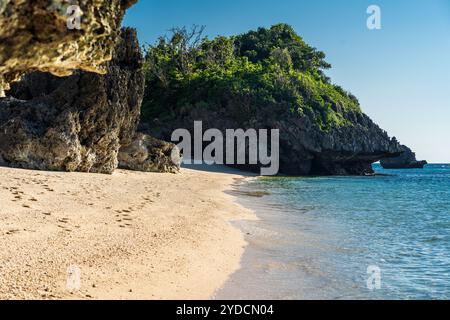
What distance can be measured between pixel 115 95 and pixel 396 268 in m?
21.7

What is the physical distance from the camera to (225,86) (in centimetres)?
5781

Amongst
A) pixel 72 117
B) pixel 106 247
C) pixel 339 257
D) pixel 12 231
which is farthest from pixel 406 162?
pixel 12 231

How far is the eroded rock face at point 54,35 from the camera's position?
146 inches

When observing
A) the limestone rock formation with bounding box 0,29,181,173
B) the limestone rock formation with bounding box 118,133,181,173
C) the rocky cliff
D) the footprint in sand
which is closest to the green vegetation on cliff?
the rocky cliff

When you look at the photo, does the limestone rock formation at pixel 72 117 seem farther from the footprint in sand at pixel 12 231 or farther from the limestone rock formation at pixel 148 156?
the footprint in sand at pixel 12 231

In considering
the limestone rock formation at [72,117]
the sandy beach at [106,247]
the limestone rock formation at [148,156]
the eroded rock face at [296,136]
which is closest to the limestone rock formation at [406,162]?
the eroded rock face at [296,136]

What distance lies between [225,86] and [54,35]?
179 feet

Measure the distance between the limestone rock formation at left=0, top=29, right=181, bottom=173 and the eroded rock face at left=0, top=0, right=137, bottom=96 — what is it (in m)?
18.2

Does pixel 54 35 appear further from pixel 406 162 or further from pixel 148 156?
pixel 406 162

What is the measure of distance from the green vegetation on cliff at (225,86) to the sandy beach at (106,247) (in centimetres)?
4463

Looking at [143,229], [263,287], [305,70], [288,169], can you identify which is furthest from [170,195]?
[305,70]

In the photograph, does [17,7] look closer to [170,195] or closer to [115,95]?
[170,195]

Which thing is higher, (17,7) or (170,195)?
(17,7)

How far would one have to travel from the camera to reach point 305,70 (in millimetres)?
76750
